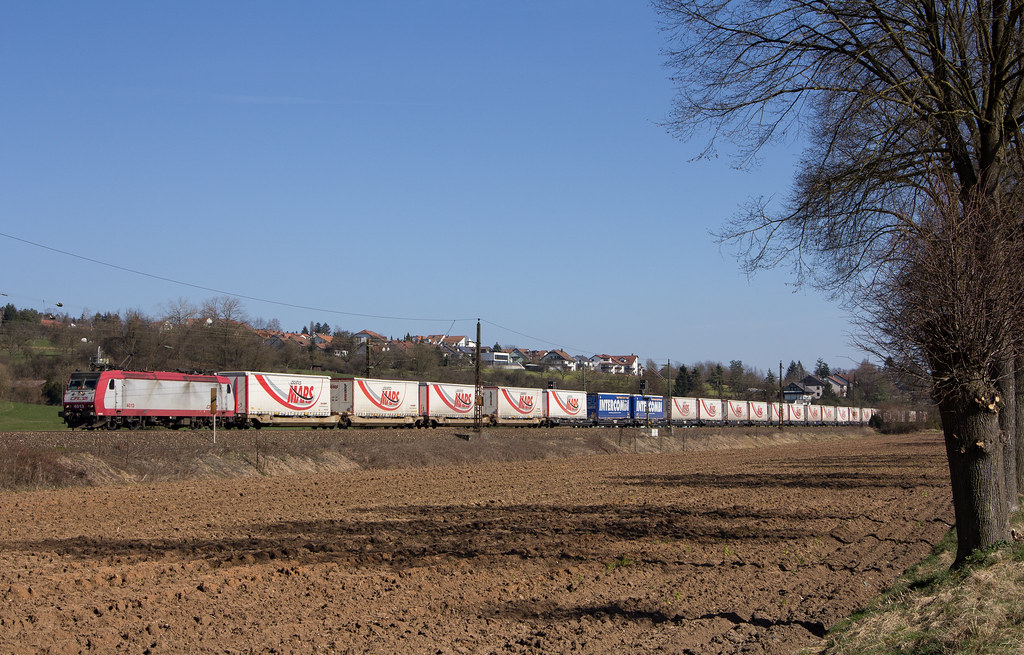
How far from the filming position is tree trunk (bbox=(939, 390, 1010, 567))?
9.84m

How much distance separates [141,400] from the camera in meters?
43.7

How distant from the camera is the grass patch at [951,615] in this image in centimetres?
667

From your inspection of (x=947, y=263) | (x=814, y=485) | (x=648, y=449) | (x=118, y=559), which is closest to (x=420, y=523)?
(x=118, y=559)

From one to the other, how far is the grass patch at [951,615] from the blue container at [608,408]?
61.7 m

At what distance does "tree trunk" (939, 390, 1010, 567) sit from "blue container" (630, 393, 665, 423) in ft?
207

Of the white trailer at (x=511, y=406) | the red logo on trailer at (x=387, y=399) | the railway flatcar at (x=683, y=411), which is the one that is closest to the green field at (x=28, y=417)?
the red logo on trailer at (x=387, y=399)

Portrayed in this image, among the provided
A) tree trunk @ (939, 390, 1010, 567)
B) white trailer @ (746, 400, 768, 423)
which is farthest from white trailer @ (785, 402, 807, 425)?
tree trunk @ (939, 390, 1010, 567)

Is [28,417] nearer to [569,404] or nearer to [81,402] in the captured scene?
[81,402]

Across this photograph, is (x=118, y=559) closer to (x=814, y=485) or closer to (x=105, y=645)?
(x=105, y=645)

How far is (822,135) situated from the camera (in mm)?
14695

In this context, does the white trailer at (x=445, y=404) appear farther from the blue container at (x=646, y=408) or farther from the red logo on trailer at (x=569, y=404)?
the blue container at (x=646, y=408)

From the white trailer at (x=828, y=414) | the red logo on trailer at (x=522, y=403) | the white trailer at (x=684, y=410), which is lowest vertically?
the white trailer at (x=828, y=414)

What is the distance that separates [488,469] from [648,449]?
24.2 m

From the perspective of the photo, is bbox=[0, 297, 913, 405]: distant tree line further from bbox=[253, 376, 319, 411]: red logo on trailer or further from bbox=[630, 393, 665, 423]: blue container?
bbox=[253, 376, 319, 411]: red logo on trailer
